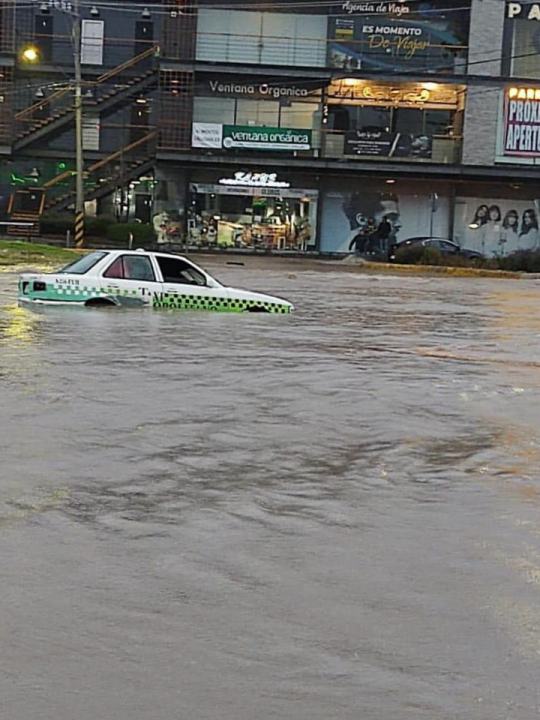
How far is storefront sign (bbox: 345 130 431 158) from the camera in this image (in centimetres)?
5209

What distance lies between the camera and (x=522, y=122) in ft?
174

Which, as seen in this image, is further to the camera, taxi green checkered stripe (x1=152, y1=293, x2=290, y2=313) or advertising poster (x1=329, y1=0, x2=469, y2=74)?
advertising poster (x1=329, y1=0, x2=469, y2=74)

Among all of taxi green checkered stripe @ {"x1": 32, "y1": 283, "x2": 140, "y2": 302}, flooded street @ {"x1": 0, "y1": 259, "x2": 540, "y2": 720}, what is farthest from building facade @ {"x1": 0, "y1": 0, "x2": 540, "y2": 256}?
flooded street @ {"x1": 0, "y1": 259, "x2": 540, "y2": 720}

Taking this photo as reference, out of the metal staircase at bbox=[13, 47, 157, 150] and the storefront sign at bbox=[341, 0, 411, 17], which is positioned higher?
the storefront sign at bbox=[341, 0, 411, 17]

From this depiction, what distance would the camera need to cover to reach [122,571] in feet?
19.8

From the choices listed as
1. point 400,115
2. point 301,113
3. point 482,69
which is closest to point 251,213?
point 301,113

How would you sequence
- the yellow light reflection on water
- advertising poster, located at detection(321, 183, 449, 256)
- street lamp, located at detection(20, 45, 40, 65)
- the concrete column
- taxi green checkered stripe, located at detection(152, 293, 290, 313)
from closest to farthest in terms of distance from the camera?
the yellow light reflection on water, taxi green checkered stripe, located at detection(152, 293, 290, 313), the concrete column, advertising poster, located at detection(321, 183, 449, 256), street lamp, located at detection(20, 45, 40, 65)

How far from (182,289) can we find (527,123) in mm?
36674

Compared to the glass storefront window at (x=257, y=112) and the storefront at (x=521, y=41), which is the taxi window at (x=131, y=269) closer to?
the glass storefront window at (x=257, y=112)

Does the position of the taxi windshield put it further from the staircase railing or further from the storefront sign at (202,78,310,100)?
the staircase railing

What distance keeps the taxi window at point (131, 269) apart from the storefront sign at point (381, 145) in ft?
108

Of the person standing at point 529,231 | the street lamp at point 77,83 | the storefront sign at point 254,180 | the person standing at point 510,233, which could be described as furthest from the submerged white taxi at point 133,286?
the person standing at point 529,231

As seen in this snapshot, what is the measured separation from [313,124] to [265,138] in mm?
2291

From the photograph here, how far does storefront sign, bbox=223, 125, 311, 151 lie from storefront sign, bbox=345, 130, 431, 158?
76.3 inches
